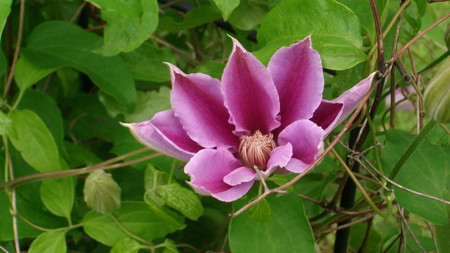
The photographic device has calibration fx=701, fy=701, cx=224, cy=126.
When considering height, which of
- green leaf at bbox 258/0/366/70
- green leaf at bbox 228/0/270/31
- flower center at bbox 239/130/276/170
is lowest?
flower center at bbox 239/130/276/170

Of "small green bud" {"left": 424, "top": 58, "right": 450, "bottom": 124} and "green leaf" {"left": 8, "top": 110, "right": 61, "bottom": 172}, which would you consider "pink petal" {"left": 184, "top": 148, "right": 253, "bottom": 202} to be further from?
"green leaf" {"left": 8, "top": 110, "right": 61, "bottom": 172}

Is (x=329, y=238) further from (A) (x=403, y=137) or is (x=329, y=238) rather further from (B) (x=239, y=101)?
(B) (x=239, y=101)

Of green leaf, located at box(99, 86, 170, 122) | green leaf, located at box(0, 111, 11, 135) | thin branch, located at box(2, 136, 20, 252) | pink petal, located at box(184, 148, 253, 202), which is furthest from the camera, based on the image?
green leaf, located at box(99, 86, 170, 122)

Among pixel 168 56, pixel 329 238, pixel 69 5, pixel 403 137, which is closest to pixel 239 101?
pixel 403 137

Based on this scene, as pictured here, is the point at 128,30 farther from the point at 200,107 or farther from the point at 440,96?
the point at 440,96

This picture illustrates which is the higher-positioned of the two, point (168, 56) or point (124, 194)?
point (168, 56)

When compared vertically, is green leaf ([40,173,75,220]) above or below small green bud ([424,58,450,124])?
below

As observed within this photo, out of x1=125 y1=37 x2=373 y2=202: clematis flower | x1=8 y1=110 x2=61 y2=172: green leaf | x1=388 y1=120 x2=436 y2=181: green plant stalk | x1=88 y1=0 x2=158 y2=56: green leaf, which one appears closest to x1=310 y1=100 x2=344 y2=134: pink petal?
x1=125 y1=37 x2=373 y2=202: clematis flower
